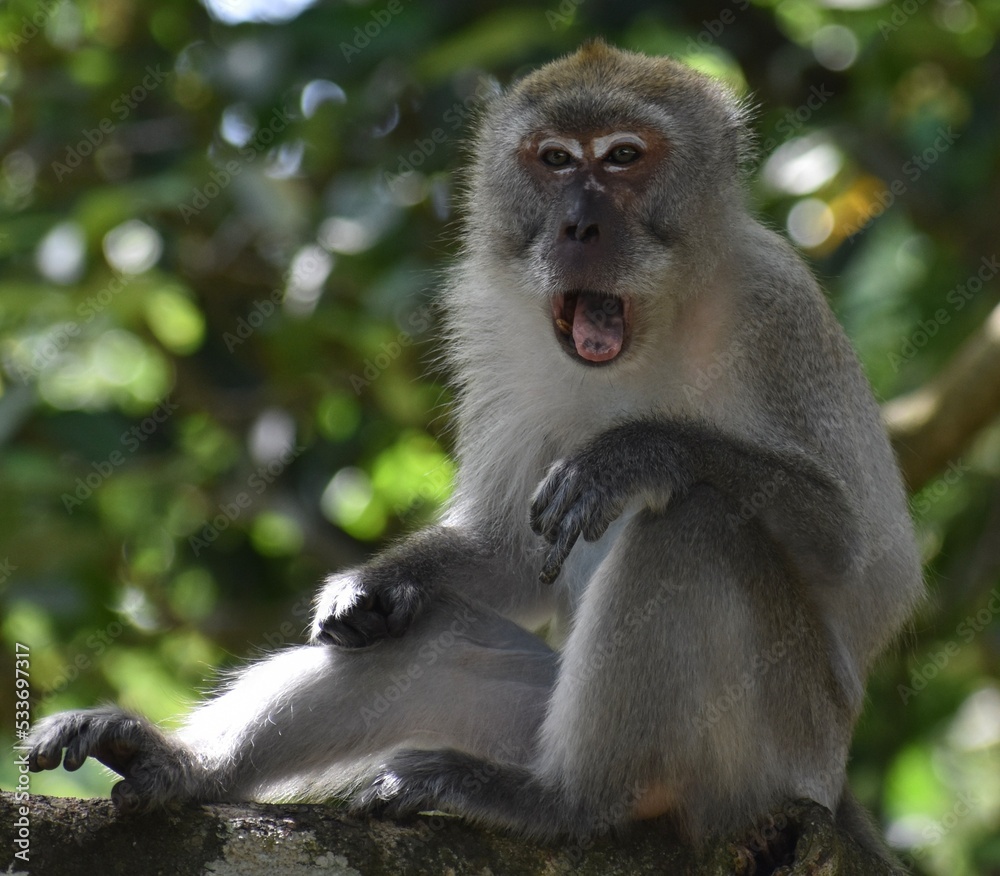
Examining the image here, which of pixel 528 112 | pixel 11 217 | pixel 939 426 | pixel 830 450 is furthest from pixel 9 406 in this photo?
pixel 939 426

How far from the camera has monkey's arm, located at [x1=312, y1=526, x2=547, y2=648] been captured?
17.9 ft

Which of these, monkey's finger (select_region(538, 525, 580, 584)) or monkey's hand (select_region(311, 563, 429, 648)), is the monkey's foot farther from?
monkey's finger (select_region(538, 525, 580, 584))

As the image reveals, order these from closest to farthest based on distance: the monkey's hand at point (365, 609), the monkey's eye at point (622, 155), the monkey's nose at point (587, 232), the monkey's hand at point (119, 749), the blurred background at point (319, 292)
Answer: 1. the monkey's hand at point (119, 749)
2. the monkey's hand at point (365, 609)
3. the monkey's nose at point (587, 232)
4. the monkey's eye at point (622, 155)
5. the blurred background at point (319, 292)

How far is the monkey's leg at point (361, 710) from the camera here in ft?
17.3

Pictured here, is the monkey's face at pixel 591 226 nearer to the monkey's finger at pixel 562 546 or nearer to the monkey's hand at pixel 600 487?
the monkey's hand at pixel 600 487

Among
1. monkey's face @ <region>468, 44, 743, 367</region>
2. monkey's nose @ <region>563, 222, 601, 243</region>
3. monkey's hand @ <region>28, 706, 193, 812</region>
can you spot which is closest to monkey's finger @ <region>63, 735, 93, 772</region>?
monkey's hand @ <region>28, 706, 193, 812</region>

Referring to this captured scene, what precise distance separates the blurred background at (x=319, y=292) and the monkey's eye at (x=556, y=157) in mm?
1285

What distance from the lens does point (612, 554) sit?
16.3 ft

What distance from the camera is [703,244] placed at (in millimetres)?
5832

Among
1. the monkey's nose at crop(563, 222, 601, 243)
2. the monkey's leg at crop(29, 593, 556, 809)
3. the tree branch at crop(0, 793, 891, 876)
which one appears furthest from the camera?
the monkey's nose at crop(563, 222, 601, 243)

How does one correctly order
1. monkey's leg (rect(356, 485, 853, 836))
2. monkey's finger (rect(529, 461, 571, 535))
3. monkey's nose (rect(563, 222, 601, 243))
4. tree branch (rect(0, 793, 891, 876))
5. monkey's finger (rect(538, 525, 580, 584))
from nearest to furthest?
tree branch (rect(0, 793, 891, 876)) < monkey's leg (rect(356, 485, 853, 836)) < monkey's finger (rect(538, 525, 580, 584)) < monkey's finger (rect(529, 461, 571, 535)) < monkey's nose (rect(563, 222, 601, 243))

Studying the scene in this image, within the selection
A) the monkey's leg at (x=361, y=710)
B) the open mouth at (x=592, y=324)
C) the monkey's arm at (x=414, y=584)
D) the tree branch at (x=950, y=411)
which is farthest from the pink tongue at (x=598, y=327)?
the tree branch at (x=950, y=411)

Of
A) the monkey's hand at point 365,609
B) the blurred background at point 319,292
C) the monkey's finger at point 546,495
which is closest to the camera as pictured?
the monkey's finger at point 546,495

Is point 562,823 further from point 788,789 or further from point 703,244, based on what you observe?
point 703,244
